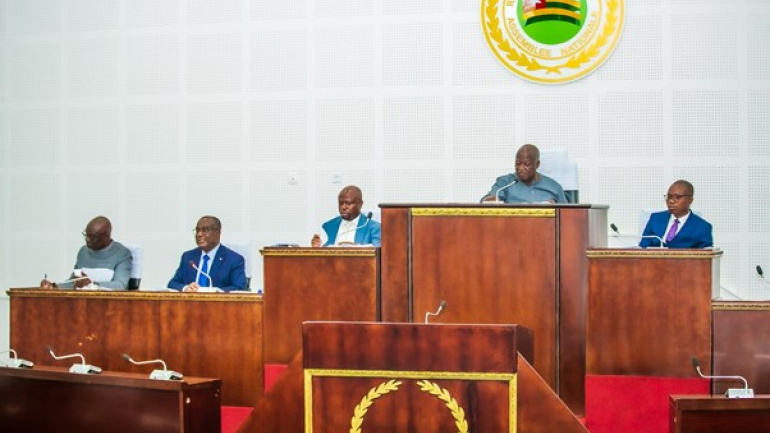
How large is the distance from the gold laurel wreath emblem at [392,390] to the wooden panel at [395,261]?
1.65 meters

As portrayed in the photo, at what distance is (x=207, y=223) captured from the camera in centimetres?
637

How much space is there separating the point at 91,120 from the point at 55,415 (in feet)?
14.4

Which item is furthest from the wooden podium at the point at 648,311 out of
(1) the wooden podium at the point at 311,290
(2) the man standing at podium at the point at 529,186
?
(2) the man standing at podium at the point at 529,186

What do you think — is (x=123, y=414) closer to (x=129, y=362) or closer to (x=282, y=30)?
(x=129, y=362)

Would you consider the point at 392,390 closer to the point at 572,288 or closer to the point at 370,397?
the point at 370,397

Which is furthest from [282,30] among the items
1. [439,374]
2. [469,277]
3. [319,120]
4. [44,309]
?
[439,374]

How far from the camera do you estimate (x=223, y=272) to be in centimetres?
628

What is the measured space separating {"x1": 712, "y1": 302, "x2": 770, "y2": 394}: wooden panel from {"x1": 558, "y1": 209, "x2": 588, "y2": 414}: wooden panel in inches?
24.8

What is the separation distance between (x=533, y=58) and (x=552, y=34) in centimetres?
24

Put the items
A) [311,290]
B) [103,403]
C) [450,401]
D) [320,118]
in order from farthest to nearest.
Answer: [320,118]
[311,290]
[103,403]
[450,401]

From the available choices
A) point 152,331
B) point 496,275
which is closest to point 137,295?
point 152,331

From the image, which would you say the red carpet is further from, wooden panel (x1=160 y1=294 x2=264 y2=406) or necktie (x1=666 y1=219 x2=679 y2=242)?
wooden panel (x1=160 y1=294 x2=264 y2=406)

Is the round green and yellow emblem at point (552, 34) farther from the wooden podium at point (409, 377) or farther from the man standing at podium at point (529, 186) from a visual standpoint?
the wooden podium at point (409, 377)

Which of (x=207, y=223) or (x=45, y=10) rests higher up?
(x=45, y=10)
